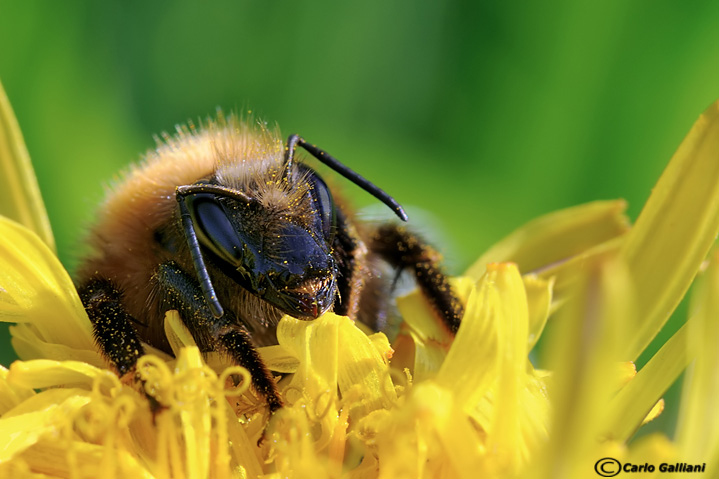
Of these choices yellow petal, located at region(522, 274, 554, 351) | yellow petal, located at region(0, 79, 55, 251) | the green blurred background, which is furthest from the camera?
the green blurred background

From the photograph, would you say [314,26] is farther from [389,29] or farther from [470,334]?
[470,334]

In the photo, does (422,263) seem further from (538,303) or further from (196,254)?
(196,254)

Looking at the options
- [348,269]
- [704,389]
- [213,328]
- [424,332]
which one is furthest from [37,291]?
[704,389]

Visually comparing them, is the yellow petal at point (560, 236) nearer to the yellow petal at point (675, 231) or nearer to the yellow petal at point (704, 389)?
the yellow petal at point (675, 231)

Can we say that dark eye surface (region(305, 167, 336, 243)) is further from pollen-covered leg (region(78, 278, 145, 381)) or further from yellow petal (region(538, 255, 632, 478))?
yellow petal (region(538, 255, 632, 478))

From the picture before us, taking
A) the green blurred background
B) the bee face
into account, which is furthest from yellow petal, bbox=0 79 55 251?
the bee face

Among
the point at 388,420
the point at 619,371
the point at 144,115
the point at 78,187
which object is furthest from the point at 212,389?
the point at 144,115
